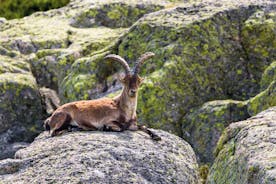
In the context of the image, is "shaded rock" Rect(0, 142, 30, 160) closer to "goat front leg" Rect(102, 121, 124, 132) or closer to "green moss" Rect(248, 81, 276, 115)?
"goat front leg" Rect(102, 121, 124, 132)

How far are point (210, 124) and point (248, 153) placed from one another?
6.60m

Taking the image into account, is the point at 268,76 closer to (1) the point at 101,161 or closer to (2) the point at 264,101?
(2) the point at 264,101

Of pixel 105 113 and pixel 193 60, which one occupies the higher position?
pixel 105 113

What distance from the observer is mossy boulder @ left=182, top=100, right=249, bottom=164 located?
17.0 m

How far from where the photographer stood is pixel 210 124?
17188 millimetres

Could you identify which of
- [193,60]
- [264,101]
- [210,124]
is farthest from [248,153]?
[193,60]

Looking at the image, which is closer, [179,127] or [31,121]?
[179,127]

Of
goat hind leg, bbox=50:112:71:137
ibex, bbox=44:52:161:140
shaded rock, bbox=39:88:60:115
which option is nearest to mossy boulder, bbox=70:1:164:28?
shaded rock, bbox=39:88:60:115

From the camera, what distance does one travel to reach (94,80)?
19594mm

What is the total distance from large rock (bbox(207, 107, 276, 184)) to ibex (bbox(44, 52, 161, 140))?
2300 millimetres

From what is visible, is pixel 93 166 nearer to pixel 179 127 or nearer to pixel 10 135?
pixel 179 127

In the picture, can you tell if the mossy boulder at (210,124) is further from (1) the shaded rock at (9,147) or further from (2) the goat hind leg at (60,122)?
(1) the shaded rock at (9,147)

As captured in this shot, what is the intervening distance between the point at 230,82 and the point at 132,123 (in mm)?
5546

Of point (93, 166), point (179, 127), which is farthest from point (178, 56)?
point (93, 166)
